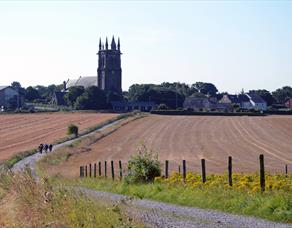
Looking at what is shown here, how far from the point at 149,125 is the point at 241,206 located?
8624 centimetres

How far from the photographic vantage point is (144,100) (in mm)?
195625

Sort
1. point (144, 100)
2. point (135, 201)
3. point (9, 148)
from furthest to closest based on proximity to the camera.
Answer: point (144, 100)
point (9, 148)
point (135, 201)

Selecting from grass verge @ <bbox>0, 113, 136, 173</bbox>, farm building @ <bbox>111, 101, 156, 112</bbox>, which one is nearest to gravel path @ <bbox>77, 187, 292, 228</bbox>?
grass verge @ <bbox>0, 113, 136, 173</bbox>

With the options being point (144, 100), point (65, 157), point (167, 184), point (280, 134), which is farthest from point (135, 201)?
point (144, 100)

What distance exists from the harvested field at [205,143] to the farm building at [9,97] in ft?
282

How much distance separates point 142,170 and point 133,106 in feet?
532

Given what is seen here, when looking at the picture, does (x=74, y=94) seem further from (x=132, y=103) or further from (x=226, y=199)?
Result: (x=226, y=199)

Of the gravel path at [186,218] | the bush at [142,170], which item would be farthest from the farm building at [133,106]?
the gravel path at [186,218]

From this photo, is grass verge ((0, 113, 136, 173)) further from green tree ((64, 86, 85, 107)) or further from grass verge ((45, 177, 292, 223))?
green tree ((64, 86, 85, 107))

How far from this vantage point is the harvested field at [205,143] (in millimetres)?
50844

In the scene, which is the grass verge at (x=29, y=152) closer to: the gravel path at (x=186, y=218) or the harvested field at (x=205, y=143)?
the harvested field at (x=205, y=143)

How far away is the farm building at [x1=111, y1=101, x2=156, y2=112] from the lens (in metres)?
182

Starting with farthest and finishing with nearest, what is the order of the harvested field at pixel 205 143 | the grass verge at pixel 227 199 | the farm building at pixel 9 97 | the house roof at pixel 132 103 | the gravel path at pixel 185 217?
the farm building at pixel 9 97
the house roof at pixel 132 103
the harvested field at pixel 205 143
the grass verge at pixel 227 199
the gravel path at pixel 185 217

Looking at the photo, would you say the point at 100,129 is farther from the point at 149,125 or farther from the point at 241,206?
the point at 241,206
